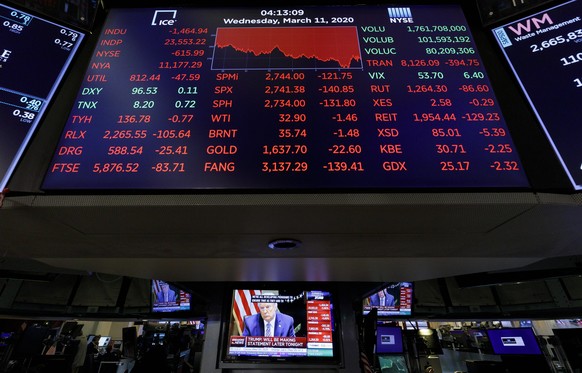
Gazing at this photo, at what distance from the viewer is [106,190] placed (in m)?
1.48

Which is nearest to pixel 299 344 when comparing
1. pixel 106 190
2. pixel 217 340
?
pixel 217 340

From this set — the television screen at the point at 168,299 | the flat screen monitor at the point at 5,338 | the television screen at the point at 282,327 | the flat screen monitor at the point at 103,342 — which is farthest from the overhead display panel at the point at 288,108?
the flat screen monitor at the point at 103,342

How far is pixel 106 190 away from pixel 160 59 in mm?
946

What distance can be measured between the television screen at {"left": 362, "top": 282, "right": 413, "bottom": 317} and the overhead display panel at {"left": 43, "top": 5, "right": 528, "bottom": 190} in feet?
14.2

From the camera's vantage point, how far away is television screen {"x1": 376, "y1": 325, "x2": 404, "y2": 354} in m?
6.18

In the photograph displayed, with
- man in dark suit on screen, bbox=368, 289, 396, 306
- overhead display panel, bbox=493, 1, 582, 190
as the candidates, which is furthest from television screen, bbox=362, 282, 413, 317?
overhead display panel, bbox=493, 1, 582, 190

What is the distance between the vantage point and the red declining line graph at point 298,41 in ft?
6.37

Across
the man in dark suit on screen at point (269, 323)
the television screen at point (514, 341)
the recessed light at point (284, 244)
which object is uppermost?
the recessed light at point (284, 244)

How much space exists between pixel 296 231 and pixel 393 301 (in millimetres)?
4236

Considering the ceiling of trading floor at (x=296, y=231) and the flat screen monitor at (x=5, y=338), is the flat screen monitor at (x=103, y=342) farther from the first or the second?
the ceiling of trading floor at (x=296, y=231)

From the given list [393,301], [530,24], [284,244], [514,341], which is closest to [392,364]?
[393,301]

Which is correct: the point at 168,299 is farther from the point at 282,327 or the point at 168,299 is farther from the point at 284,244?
the point at 284,244

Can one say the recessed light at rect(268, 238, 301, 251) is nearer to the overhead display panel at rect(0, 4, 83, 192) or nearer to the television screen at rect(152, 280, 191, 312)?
the overhead display panel at rect(0, 4, 83, 192)

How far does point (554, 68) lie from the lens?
5.74ft
